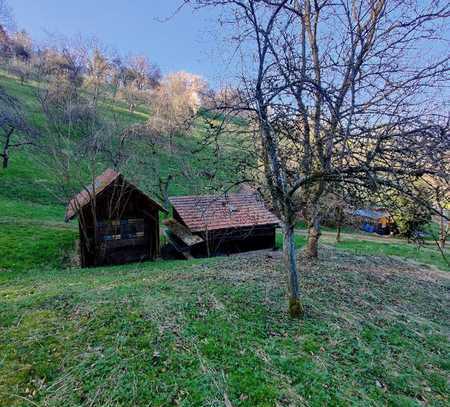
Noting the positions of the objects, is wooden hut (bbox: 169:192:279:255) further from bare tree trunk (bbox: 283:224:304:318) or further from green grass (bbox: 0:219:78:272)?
bare tree trunk (bbox: 283:224:304:318)

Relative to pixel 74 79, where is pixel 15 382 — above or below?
below

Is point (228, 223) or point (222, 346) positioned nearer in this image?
point (222, 346)

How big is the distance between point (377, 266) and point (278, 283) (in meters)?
6.02

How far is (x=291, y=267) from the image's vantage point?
4.94 m

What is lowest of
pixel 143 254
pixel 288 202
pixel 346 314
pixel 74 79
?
pixel 143 254

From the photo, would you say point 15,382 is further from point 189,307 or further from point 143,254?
point 143,254

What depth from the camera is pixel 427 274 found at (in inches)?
439

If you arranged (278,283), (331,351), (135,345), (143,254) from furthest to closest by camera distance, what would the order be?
(143,254), (278,283), (331,351), (135,345)

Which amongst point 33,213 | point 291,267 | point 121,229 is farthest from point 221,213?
point 33,213

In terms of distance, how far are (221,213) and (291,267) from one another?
11.6m

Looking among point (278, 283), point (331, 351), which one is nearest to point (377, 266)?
point (278, 283)

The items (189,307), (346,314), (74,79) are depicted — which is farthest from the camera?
(74,79)

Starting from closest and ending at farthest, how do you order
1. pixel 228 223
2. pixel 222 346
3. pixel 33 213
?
pixel 222 346
pixel 228 223
pixel 33 213

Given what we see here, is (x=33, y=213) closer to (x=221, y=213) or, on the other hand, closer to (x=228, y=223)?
(x=221, y=213)
